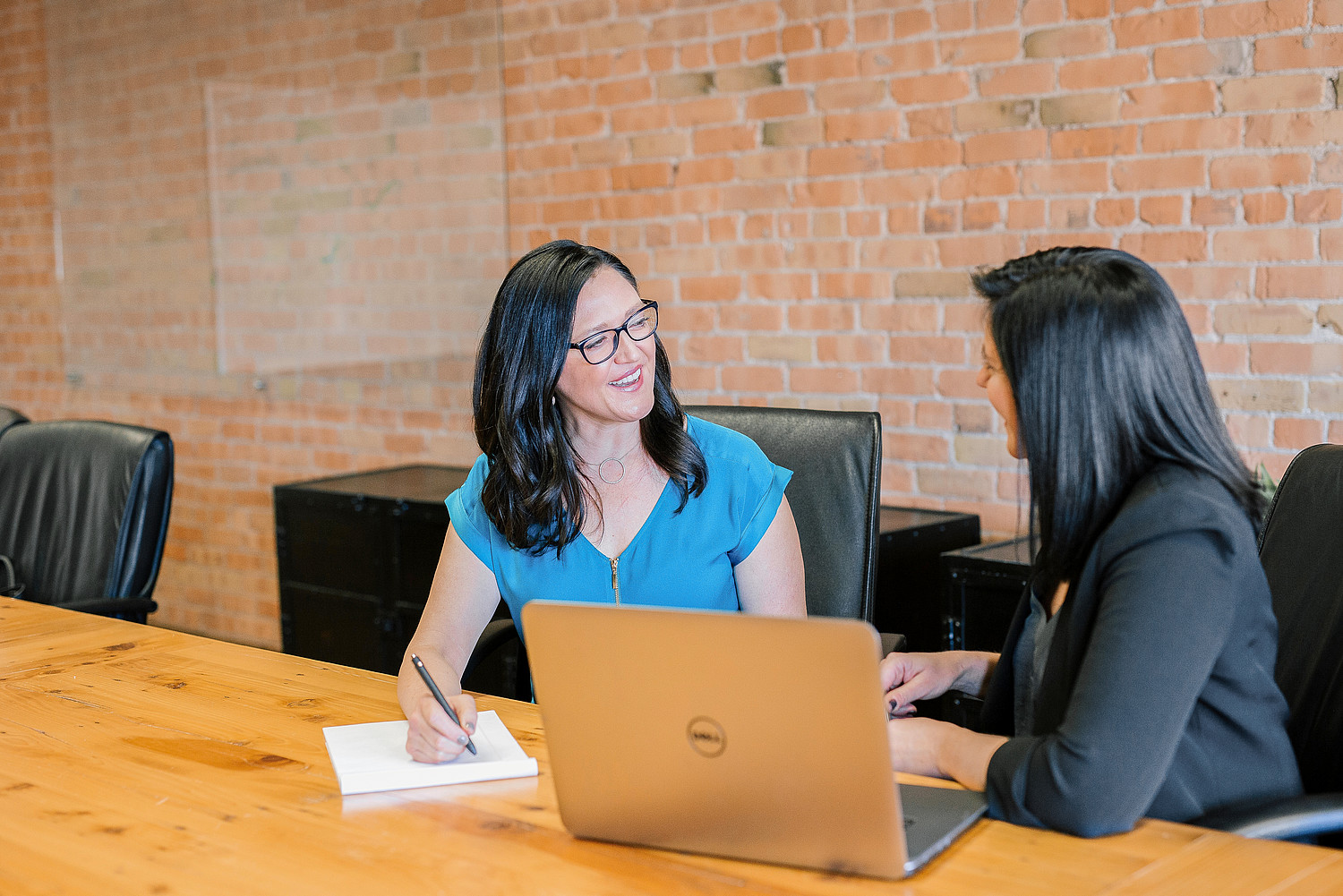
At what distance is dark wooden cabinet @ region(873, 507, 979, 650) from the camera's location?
8.79 feet

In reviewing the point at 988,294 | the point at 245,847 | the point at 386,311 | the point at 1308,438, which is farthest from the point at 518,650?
the point at 386,311

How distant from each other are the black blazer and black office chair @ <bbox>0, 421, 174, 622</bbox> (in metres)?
2.00

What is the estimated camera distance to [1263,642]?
124cm

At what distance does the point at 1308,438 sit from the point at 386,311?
253cm

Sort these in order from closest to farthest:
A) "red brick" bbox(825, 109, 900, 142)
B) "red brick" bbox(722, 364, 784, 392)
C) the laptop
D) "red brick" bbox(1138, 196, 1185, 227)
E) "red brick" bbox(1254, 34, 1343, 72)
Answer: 1. the laptop
2. "red brick" bbox(1254, 34, 1343, 72)
3. "red brick" bbox(1138, 196, 1185, 227)
4. "red brick" bbox(825, 109, 900, 142)
5. "red brick" bbox(722, 364, 784, 392)

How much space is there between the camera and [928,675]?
1.57 m

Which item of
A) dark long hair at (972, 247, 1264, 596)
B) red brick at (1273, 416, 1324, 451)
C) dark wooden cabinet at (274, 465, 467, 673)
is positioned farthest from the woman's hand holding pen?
red brick at (1273, 416, 1324, 451)

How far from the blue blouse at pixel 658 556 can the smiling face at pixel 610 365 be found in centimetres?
18

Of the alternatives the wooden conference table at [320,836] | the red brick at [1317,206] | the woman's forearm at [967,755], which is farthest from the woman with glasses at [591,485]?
the red brick at [1317,206]

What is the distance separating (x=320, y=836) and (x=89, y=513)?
178 cm

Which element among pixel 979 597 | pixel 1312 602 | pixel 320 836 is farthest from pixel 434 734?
pixel 979 597

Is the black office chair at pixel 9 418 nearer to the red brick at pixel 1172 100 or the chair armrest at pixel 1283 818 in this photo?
the red brick at pixel 1172 100

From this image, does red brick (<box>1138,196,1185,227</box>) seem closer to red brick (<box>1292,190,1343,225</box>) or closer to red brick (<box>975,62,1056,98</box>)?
red brick (<box>1292,190,1343,225</box>)

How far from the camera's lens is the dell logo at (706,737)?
1.03m
